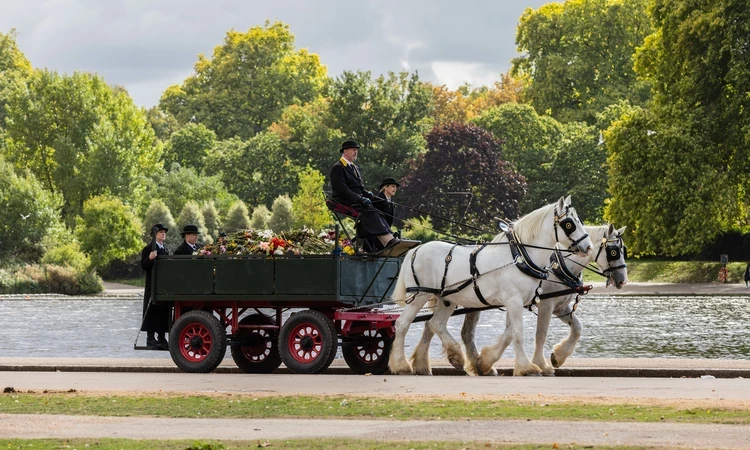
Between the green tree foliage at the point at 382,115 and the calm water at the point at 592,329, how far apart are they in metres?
33.4

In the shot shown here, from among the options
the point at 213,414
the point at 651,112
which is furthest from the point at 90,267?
the point at 213,414

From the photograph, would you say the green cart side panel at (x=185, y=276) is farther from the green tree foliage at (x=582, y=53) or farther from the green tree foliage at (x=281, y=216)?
the green tree foliage at (x=582, y=53)

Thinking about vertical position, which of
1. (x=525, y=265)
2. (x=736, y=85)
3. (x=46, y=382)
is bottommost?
(x=46, y=382)

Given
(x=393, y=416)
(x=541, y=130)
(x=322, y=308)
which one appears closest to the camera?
(x=393, y=416)

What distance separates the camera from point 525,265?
16.2 meters

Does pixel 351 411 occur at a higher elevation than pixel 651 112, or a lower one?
lower

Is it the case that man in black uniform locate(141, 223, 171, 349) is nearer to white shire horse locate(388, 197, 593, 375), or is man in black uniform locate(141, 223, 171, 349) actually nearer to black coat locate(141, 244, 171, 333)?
black coat locate(141, 244, 171, 333)

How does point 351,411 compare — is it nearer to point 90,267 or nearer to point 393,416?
point 393,416

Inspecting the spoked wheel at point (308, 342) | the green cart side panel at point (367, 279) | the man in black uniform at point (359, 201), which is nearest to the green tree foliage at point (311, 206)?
the green cart side panel at point (367, 279)

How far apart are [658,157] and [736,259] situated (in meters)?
8.87

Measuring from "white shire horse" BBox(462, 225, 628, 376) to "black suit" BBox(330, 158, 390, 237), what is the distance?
4.65 ft

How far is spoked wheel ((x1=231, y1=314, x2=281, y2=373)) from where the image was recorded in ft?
59.0

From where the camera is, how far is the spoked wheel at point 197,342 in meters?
17.4

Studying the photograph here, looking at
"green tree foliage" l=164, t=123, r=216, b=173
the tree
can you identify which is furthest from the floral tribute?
"green tree foliage" l=164, t=123, r=216, b=173
